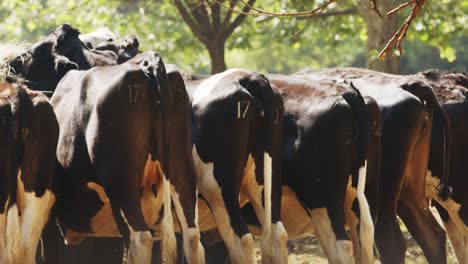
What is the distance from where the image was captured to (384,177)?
35.4ft

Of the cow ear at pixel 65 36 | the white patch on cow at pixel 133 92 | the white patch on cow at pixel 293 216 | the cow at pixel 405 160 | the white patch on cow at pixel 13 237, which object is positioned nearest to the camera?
the white patch on cow at pixel 13 237

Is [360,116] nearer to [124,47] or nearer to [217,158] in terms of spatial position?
[217,158]

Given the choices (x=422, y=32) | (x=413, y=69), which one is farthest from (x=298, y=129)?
(x=413, y=69)

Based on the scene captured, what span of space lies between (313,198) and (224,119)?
1.11 meters

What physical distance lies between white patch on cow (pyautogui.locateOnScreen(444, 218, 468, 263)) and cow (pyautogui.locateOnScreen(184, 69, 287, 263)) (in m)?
2.70

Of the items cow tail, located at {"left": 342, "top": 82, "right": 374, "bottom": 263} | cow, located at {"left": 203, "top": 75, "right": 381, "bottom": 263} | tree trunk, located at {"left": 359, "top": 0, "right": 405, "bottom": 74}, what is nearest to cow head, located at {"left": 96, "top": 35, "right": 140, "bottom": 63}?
cow, located at {"left": 203, "top": 75, "right": 381, "bottom": 263}

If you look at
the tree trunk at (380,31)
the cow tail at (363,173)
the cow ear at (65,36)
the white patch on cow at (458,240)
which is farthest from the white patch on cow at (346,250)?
the tree trunk at (380,31)

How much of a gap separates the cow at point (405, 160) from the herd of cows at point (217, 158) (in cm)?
1

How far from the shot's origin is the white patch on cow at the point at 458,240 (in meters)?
11.7

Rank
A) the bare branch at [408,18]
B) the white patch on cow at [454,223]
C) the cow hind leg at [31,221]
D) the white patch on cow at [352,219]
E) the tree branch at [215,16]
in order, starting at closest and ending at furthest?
the bare branch at [408,18]
the cow hind leg at [31,221]
the white patch on cow at [352,219]
the white patch on cow at [454,223]
the tree branch at [215,16]

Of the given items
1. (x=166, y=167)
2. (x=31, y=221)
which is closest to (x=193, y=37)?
(x=166, y=167)

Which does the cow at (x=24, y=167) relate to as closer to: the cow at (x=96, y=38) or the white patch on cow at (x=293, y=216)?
the white patch on cow at (x=293, y=216)

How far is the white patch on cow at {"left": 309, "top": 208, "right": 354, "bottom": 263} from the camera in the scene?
9.82 m

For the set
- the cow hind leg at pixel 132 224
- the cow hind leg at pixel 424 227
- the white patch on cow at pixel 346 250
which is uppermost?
the cow hind leg at pixel 132 224
